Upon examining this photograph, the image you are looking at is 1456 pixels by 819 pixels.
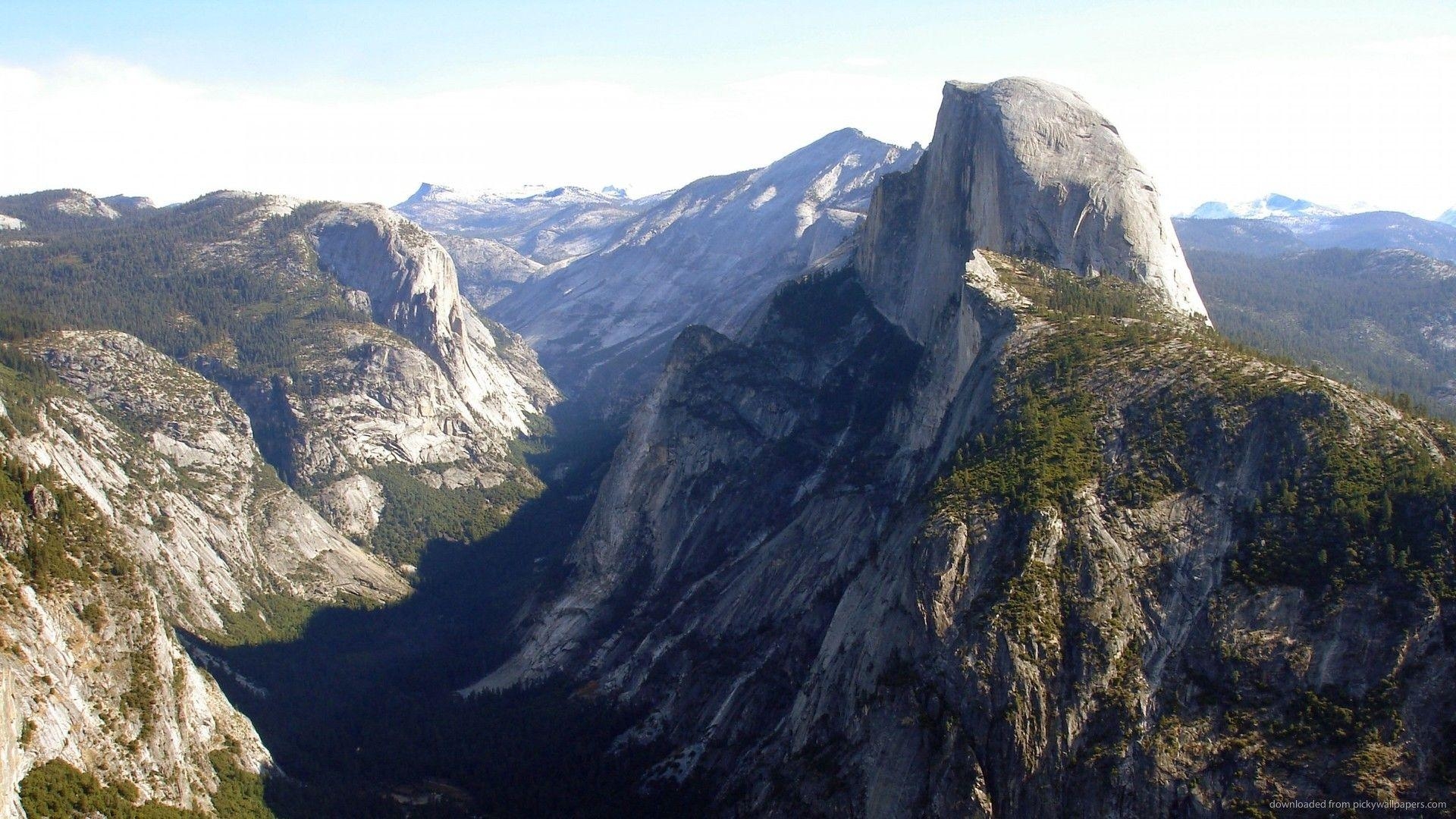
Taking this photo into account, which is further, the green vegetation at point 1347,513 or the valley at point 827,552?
the valley at point 827,552

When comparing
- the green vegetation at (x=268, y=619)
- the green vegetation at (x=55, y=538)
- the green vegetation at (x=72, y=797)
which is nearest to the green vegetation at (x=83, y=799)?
the green vegetation at (x=72, y=797)

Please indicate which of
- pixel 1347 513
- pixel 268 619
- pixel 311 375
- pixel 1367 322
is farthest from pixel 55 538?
pixel 1367 322

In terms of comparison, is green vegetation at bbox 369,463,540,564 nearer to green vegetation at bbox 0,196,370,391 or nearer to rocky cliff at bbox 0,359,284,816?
rocky cliff at bbox 0,359,284,816

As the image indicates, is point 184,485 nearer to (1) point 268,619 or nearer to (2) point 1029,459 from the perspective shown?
(1) point 268,619

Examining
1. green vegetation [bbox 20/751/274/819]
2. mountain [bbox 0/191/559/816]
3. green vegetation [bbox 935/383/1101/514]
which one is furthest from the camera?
green vegetation [bbox 935/383/1101/514]

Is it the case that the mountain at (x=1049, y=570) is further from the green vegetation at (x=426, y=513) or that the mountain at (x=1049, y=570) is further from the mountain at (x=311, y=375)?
the mountain at (x=311, y=375)

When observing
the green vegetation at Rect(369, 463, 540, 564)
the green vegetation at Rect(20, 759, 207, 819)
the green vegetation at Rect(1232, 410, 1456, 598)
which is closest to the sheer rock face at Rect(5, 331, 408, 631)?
the green vegetation at Rect(369, 463, 540, 564)
